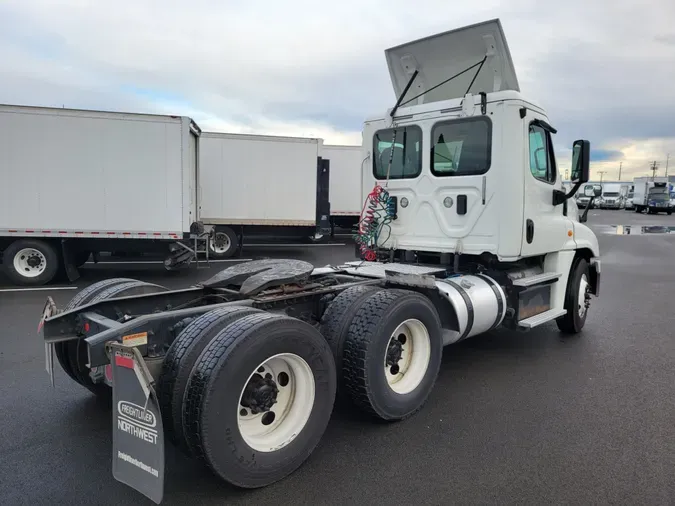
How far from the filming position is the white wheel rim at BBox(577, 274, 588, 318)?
650cm

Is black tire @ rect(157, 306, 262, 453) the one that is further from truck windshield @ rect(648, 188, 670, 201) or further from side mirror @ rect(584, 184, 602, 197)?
truck windshield @ rect(648, 188, 670, 201)

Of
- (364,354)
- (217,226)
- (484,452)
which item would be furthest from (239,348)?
(217,226)

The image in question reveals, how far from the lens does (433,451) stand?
3.54 meters

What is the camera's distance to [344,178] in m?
19.0

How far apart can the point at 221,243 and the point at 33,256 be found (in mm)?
5348

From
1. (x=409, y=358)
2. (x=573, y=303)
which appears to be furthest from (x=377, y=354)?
(x=573, y=303)

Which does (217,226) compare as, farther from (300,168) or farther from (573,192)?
(573,192)

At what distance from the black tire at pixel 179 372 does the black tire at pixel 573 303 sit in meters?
4.89

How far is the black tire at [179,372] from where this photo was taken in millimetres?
2809

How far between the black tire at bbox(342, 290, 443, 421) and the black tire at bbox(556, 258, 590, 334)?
10.4 feet

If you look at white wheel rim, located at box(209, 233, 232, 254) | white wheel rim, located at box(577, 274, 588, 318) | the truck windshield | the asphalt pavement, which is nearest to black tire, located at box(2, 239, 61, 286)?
the asphalt pavement

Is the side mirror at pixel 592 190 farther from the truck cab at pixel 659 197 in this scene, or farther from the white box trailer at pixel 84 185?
the truck cab at pixel 659 197

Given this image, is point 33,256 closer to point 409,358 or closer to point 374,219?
point 374,219

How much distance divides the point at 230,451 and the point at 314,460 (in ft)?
2.64
